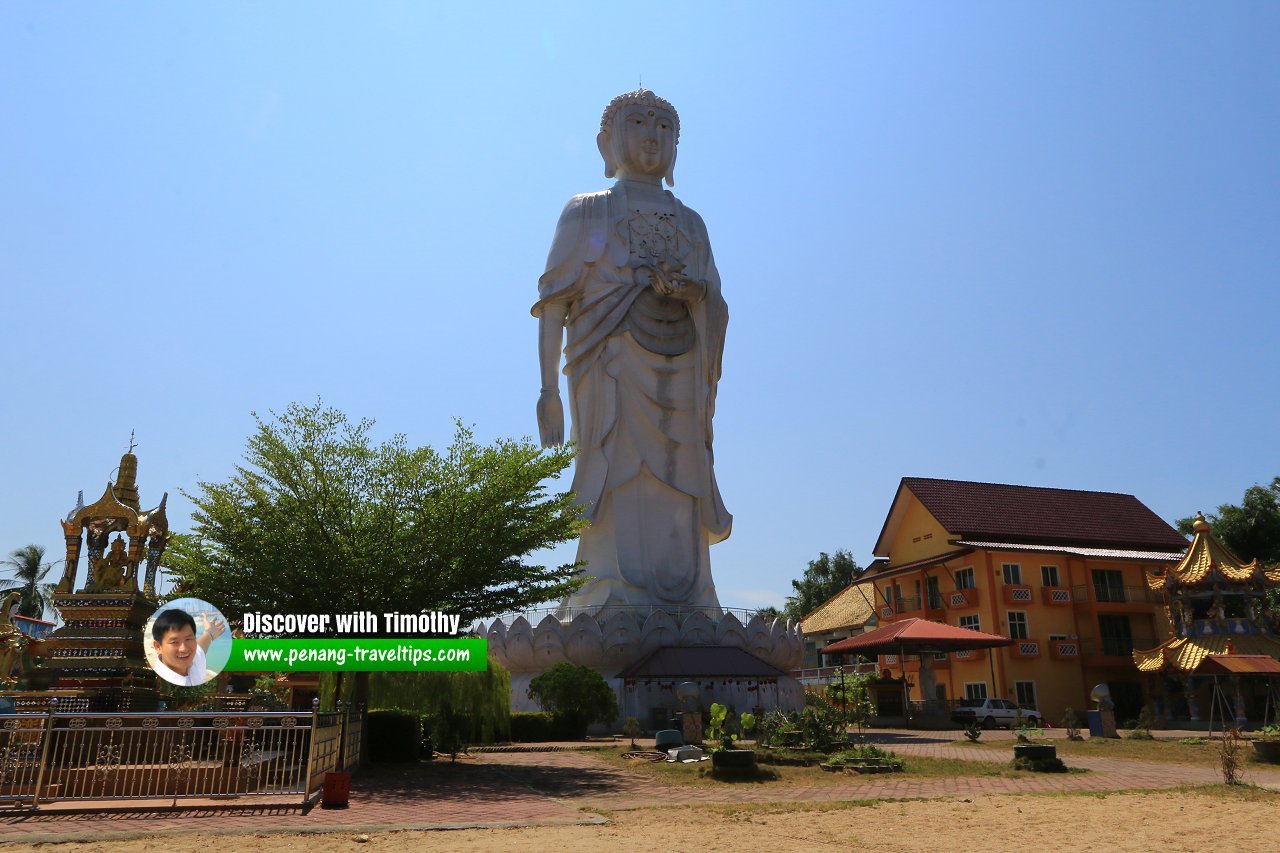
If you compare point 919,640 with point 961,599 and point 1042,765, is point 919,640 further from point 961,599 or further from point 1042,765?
point 961,599

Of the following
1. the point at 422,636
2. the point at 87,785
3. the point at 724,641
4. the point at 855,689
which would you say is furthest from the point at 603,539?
the point at 87,785

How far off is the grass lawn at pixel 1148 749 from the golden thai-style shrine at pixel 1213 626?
7945 mm

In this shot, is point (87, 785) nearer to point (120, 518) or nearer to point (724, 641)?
point (120, 518)

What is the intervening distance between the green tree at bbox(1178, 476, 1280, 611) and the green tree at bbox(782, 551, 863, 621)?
772 inches

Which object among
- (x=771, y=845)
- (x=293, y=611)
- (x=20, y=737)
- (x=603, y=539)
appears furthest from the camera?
(x=603, y=539)

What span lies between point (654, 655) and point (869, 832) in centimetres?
1370

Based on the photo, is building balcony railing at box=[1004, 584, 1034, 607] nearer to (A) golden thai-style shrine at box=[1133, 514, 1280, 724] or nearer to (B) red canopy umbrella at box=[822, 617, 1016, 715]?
(A) golden thai-style shrine at box=[1133, 514, 1280, 724]

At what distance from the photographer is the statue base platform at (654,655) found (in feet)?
69.1

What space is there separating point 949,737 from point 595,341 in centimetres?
1238

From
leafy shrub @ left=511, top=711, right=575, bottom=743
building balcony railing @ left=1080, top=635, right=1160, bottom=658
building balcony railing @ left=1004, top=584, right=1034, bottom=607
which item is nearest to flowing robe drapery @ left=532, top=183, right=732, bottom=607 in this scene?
leafy shrub @ left=511, top=711, right=575, bottom=743

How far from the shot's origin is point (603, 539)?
24.7 metres

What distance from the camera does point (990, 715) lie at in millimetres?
24938

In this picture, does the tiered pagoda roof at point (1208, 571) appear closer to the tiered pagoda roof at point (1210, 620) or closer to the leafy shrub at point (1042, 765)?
the tiered pagoda roof at point (1210, 620)

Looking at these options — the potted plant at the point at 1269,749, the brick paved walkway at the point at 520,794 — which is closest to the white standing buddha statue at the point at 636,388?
the brick paved walkway at the point at 520,794
